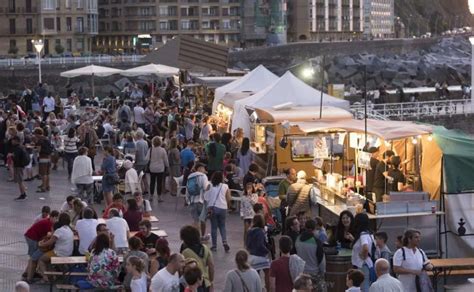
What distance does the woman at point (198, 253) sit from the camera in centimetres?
1401

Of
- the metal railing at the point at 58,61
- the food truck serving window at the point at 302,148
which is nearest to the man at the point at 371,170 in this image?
the food truck serving window at the point at 302,148

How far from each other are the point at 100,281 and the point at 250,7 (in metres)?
113

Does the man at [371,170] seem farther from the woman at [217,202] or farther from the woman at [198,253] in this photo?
the woman at [198,253]

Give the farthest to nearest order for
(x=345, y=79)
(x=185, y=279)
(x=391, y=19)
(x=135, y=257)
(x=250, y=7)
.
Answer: (x=391, y=19) < (x=250, y=7) < (x=345, y=79) < (x=135, y=257) < (x=185, y=279)

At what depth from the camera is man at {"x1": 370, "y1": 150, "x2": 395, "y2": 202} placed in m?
20.3

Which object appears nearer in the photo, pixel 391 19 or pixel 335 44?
pixel 335 44

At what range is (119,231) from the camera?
16516 mm

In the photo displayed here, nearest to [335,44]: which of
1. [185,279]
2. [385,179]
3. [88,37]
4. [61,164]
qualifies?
[88,37]

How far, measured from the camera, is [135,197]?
18.4 m

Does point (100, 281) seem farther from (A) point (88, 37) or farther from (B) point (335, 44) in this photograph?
(B) point (335, 44)

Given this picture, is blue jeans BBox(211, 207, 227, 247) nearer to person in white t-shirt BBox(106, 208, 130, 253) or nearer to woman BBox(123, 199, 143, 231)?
woman BBox(123, 199, 143, 231)

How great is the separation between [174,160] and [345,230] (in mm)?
8893

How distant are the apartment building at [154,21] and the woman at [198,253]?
98709 mm

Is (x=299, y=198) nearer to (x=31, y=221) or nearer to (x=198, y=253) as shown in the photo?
(x=198, y=253)
